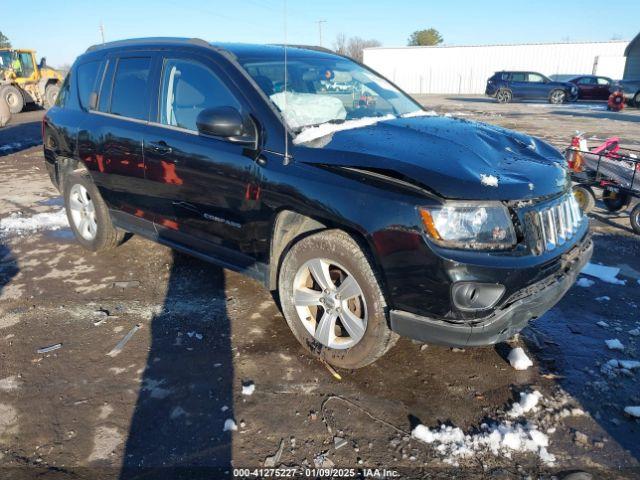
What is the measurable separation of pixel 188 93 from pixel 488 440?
3.08m

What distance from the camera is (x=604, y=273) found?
177 inches

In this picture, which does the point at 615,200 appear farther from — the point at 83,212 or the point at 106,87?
the point at 83,212

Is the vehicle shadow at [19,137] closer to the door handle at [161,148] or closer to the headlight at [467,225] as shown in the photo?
the door handle at [161,148]

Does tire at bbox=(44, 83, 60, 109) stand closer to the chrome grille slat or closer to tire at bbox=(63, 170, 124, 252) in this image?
tire at bbox=(63, 170, 124, 252)

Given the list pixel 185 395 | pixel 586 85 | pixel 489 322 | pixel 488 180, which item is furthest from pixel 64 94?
pixel 586 85

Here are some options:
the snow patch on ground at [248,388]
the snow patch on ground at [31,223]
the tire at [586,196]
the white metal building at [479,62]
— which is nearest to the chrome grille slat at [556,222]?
the snow patch on ground at [248,388]

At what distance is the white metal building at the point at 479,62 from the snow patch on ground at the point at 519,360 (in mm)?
41814

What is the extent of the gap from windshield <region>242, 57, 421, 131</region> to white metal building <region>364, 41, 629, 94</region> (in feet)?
134

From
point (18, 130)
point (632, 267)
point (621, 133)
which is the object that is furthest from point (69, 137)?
point (621, 133)

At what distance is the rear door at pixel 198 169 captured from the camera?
10.8 feet

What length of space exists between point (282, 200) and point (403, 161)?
0.81 metres

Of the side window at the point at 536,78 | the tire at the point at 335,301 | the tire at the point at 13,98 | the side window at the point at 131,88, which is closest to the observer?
the tire at the point at 335,301

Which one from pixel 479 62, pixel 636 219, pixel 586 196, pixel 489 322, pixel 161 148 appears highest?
pixel 479 62

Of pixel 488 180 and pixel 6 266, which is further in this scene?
pixel 6 266
